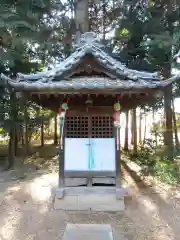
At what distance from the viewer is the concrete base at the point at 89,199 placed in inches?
236

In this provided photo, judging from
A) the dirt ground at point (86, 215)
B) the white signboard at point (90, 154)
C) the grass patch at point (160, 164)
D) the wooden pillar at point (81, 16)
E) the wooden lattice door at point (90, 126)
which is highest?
the wooden pillar at point (81, 16)

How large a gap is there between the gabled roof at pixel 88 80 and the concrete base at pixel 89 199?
2294mm

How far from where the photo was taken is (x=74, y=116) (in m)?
6.31

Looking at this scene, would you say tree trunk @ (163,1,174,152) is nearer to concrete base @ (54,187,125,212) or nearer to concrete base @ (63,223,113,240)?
concrete base @ (54,187,125,212)

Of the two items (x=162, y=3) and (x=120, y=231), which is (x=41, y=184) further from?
(x=162, y=3)

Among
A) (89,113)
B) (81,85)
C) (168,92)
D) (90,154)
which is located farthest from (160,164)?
(81,85)

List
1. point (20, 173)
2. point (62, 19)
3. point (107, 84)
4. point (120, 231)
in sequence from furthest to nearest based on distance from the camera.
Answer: point (62, 19) → point (20, 173) → point (107, 84) → point (120, 231)

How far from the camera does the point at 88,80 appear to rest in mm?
5789

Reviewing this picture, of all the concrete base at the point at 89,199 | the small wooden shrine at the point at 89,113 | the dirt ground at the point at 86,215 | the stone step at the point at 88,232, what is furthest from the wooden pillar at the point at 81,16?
the stone step at the point at 88,232

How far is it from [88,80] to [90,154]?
5.36 ft

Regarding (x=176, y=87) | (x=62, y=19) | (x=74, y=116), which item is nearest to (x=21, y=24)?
(x=62, y=19)

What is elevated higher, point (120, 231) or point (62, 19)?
point (62, 19)

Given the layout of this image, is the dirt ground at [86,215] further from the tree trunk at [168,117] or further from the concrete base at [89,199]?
the tree trunk at [168,117]

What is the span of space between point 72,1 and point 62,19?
764 mm
